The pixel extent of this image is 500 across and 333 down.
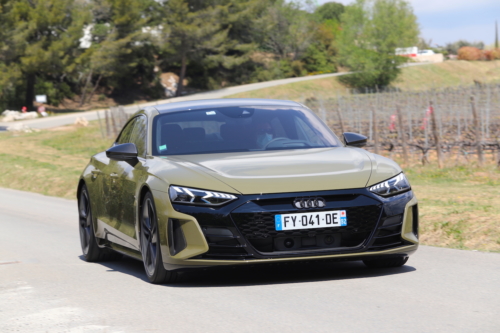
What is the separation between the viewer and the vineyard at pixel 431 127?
23.7 m

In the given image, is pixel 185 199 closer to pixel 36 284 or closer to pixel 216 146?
pixel 216 146

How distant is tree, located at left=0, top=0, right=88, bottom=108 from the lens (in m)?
65.9

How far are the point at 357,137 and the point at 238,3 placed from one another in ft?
265

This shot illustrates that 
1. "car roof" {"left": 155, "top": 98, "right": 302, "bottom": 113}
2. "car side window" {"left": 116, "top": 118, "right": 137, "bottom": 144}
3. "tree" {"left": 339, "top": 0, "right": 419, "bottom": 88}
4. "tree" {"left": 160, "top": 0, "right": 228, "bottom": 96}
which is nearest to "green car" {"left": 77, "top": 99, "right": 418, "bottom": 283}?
"car roof" {"left": 155, "top": 98, "right": 302, "bottom": 113}

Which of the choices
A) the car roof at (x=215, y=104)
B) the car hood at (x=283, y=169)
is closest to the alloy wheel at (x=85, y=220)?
the car roof at (x=215, y=104)

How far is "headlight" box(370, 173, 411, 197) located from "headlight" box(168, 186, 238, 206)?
1134 mm

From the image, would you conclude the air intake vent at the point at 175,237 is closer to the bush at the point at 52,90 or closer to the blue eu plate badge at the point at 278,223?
the blue eu plate badge at the point at 278,223

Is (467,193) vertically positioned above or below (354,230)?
below

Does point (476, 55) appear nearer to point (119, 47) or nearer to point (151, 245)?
point (119, 47)

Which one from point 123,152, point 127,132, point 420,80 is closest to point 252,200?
point 123,152

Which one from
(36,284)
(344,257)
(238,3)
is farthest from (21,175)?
(238,3)

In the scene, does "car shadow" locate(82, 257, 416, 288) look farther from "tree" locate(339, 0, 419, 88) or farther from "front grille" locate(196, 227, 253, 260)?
"tree" locate(339, 0, 419, 88)

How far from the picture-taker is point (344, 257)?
703cm

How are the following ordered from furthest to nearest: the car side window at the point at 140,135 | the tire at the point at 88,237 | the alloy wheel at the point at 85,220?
the alloy wheel at the point at 85,220 < the tire at the point at 88,237 < the car side window at the point at 140,135
